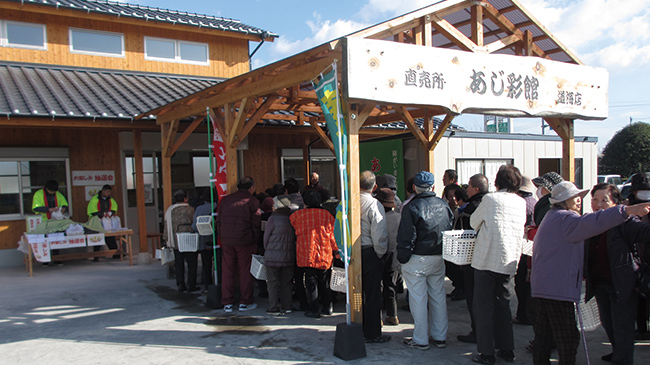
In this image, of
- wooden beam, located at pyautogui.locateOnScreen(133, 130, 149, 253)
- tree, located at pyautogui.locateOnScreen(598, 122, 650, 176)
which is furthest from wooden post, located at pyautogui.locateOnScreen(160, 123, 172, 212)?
tree, located at pyautogui.locateOnScreen(598, 122, 650, 176)

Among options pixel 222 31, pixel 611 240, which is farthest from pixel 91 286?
pixel 222 31

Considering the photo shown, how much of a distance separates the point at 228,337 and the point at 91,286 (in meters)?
3.62

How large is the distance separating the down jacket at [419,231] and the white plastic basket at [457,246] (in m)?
0.12

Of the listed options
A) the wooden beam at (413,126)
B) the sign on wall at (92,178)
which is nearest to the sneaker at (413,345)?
the wooden beam at (413,126)

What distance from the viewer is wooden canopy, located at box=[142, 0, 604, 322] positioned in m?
4.32

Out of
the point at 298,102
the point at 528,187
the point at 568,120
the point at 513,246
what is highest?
the point at 298,102

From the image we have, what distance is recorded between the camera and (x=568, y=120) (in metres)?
6.03

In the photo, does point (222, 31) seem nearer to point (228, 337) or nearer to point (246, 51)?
point (246, 51)

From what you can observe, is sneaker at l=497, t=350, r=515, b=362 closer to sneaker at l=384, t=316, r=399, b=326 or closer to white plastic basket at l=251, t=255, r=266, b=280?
sneaker at l=384, t=316, r=399, b=326

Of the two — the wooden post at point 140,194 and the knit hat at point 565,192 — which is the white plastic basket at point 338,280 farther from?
the wooden post at point 140,194

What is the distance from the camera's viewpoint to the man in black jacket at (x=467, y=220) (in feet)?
14.4

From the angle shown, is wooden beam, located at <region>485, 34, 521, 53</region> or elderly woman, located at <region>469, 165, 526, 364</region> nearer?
elderly woman, located at <region>469, 165, 526, 364</region>

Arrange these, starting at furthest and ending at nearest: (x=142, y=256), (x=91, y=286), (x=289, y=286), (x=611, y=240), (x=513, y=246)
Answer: (x=142, y=256)
(x=91, y=286)
(x=289, y=286)
(x=513, y=246)
(x=611, y=240)

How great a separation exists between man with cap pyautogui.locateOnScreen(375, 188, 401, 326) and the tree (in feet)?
78.8
